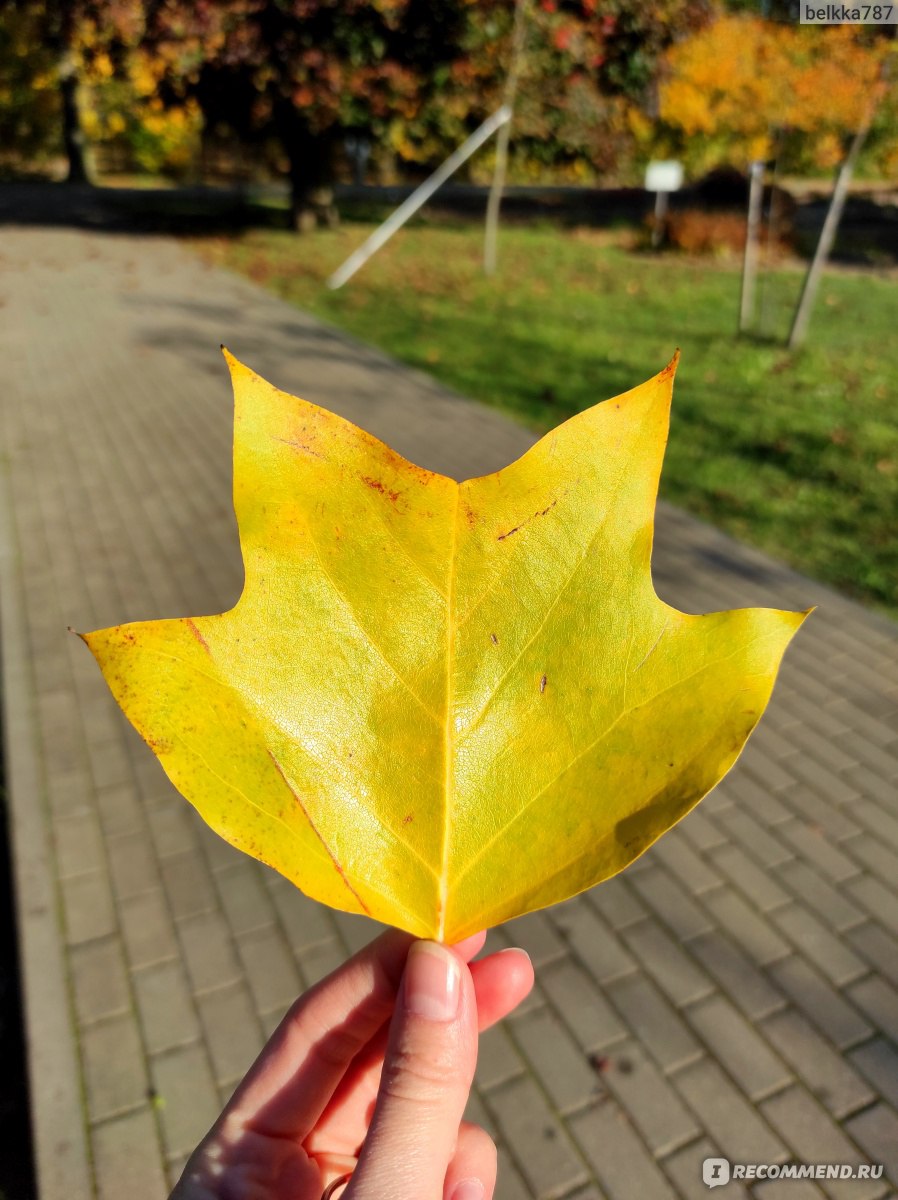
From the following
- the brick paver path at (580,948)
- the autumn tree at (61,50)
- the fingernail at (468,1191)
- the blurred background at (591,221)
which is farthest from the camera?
the autumn tree at (61,50)

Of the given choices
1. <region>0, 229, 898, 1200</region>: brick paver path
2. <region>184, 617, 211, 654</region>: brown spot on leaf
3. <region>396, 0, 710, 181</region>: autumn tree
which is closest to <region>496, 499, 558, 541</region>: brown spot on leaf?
<region>184, 617, 211, 654</region>: brown spot on leaf

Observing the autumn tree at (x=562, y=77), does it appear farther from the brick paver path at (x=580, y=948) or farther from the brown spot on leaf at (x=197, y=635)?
the brown spot on leaf at (x=197, y=635)

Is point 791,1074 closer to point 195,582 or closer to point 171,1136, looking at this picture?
point 171,1136

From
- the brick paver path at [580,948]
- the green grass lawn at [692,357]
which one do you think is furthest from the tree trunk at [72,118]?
the brick paver path at [580,948]

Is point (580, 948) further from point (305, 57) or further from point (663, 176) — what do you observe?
point (305, 57)

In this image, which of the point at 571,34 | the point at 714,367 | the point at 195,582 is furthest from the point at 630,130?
the point at 195,582

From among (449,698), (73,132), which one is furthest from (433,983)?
(73,132)

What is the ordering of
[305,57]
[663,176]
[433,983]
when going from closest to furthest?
[433,983]
[663,176]
[305,57]
